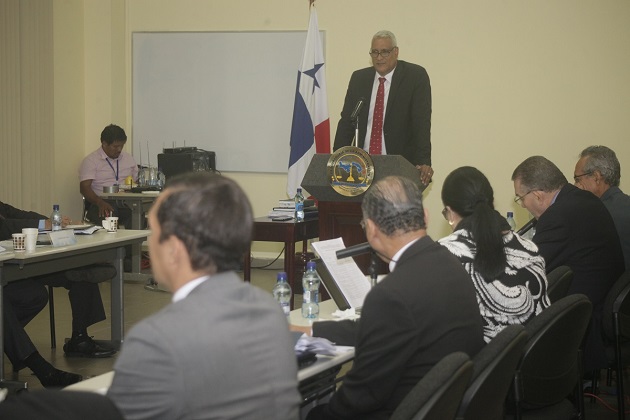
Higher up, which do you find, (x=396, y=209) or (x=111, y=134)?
(x=111, y=134)

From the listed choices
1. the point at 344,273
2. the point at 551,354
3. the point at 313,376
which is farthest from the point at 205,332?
the point at 344,273

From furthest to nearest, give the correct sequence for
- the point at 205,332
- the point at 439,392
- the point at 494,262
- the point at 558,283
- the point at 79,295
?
1. the point at 79,295
2. the point at 558,283
3. the point at 494,262
4. the point at 439,392
5. the point at 205,332

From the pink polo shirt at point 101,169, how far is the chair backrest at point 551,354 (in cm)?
669

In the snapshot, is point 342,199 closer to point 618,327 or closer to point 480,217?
point 618,327

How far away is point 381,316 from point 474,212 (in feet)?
3.29

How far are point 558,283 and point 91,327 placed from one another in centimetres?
401

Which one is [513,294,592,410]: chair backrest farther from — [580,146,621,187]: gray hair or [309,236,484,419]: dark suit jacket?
[580,146,621,187]: gray hair

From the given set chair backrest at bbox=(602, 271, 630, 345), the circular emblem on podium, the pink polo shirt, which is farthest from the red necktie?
the pink polo shirt

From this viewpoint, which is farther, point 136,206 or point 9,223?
point 136,206

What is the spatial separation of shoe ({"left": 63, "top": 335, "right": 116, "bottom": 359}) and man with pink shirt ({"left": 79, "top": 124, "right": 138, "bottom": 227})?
10.0 ft

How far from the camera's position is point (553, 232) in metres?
4.13

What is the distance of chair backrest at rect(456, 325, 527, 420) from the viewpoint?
2.11m

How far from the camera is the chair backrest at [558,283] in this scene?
11.7 ft

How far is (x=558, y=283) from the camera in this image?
3619mm
